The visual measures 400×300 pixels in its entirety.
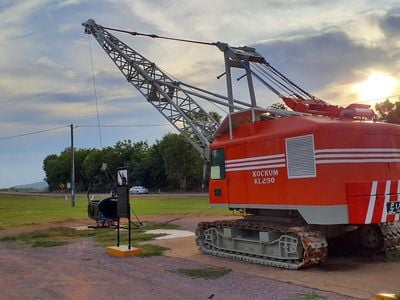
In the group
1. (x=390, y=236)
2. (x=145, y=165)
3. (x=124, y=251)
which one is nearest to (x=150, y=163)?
(x=145, y=165)

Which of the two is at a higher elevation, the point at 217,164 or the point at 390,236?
the point at 217,164

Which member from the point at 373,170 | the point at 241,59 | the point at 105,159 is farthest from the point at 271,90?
the point at 105,159

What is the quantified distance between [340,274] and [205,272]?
2.52 meters

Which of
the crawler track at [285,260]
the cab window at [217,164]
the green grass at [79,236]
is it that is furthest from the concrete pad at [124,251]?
the cab window at [217,164]

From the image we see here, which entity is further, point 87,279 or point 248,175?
point 248,175

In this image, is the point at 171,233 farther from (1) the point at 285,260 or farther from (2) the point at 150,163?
(2) the point at 150,163

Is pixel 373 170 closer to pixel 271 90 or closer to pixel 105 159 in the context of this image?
pixel 271 90

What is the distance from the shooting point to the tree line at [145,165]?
2773 inches

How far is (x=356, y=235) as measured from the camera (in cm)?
1159

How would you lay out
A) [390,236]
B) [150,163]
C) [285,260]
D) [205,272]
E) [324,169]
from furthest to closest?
[150,163] < [390,236] < [285,260] < [205,272] < [324,169]

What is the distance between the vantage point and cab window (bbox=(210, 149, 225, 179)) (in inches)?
481

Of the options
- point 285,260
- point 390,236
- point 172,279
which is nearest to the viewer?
point 172,279

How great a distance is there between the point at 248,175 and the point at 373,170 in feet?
8.75

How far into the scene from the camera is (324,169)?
975 centimetres
